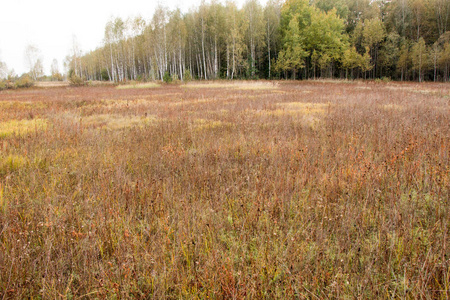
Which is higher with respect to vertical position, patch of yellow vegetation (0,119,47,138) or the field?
patch of yellow vegetation (0,119,47,138)

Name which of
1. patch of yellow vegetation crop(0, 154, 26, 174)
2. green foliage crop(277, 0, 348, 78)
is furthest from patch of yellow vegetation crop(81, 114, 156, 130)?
green foliage crop(277, 0, 348, 78)

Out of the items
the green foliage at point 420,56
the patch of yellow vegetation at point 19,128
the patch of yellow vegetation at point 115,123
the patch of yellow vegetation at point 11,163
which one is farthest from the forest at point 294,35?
the patch of yellow vegetation at point 11,163

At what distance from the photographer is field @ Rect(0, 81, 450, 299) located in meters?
1.69

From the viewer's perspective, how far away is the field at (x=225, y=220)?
5.55 ft

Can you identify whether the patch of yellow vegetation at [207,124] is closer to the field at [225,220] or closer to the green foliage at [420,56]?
the field at [225,220]

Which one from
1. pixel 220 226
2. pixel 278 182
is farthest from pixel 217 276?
pixel 278 182

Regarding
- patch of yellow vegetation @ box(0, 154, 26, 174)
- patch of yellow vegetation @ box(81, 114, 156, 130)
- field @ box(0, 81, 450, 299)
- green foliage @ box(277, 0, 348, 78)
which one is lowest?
field @ box(0, 81, 450, 299)

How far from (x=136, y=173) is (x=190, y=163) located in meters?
0.88

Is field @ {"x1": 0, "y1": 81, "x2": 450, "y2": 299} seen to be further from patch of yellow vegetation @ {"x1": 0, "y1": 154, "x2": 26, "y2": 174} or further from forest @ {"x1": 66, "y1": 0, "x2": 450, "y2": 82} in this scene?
forest @ {"x1": 66, "y1": 0, "x2": 450, "y2": 82}

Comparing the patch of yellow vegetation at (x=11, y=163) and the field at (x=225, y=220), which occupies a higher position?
the patch of yellow vegetation at (x=11, y=163)

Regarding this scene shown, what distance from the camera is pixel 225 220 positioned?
2.46 metres

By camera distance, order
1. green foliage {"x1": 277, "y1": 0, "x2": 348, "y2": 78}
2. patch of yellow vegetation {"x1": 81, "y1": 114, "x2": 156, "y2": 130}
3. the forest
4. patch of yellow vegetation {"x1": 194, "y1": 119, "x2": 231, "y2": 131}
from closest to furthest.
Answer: patch of yellow vegetation {"x1": 194, "y1": 119, "x2": 231, "y2": 131} < patch of yellow vegetation {"x1": 81, "y1": 114, "x2": 156, "y2": 130} < the forest < green foliage {"x1": 277, "y1": 0, "x2": 348, "y2": 78}

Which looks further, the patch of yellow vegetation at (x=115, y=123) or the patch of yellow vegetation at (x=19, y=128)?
the patch of yellow vegetation at (x=115, y=123)

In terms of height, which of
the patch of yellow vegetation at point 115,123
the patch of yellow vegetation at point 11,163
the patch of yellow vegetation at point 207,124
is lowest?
the patch of yellow vegetation at point 11,163
